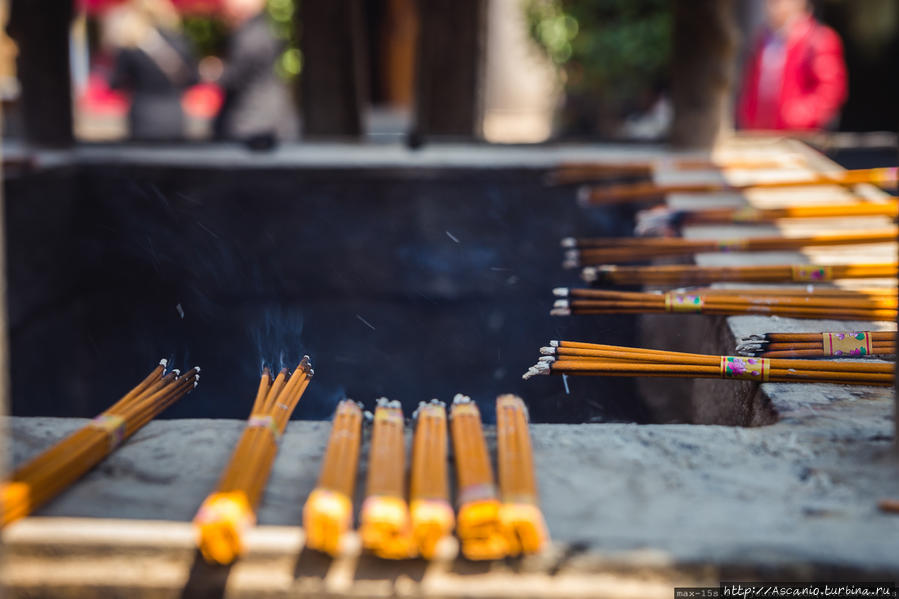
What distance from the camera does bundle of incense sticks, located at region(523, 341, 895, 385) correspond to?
2.06m

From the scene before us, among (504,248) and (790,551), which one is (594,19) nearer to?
(504,248)

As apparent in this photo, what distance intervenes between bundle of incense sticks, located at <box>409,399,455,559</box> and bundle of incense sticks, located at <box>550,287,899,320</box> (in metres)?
0.93

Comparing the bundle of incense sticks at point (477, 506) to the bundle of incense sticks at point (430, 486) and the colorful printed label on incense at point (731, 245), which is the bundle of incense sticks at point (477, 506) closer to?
the bundle of incense sticks at point (430, 486)

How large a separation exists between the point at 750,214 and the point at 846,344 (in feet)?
4.65

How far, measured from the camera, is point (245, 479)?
1.55 meters

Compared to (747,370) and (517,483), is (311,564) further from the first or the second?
(747,370)

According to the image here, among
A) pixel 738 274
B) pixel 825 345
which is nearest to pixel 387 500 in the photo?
pixel 825 345

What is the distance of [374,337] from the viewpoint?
372cm

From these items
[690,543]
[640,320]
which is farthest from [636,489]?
[640,320]

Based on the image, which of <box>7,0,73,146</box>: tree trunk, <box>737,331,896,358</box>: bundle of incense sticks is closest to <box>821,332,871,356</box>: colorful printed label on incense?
<box>737,331,896,358</box>: bundle of incense sticks

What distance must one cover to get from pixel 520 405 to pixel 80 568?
0.99m

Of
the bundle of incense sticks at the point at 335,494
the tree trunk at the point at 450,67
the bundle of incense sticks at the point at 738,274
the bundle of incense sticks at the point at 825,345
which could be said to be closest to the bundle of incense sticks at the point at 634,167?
the tree trunk at the point at 450,67

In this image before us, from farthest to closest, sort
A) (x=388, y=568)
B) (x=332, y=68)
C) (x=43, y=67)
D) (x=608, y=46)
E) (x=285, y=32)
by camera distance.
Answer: (x=285, y=32) < (x=608, y=46) < (x=332, y=68) < (x=43, y=67) < (x=388, y=568)

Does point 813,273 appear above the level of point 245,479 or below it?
above
